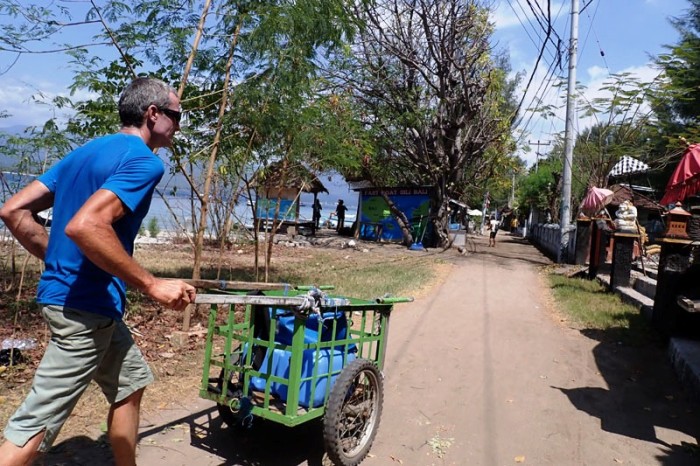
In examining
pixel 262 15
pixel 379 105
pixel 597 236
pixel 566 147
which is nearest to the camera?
pixel 262 15

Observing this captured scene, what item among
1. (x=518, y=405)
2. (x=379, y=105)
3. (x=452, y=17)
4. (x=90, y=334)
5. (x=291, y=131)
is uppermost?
(x=452, y=17)

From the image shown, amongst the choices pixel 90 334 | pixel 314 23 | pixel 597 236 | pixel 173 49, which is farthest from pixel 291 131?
pixel 597 236

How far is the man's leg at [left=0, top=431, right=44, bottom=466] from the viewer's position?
2.19 m

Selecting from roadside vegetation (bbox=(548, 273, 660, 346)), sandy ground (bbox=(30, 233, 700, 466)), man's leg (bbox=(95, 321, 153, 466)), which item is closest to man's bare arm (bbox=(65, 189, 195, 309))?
man's leg (bbox=(95, 321, 153, 466))

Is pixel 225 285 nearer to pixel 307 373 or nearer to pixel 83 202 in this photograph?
pixel 307 373

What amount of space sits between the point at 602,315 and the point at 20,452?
28.4 feet

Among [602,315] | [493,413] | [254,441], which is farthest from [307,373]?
[602,315]

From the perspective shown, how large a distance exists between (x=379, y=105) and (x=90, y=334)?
63.3 feet

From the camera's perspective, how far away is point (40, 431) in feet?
7.45

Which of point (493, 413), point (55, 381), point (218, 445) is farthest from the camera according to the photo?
point (493, 413)

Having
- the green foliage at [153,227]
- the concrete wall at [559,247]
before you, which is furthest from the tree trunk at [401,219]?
the green foliage at [153,227]

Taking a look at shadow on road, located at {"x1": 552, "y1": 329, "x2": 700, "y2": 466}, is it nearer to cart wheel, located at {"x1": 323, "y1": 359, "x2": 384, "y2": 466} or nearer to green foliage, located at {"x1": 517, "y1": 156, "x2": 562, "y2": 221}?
cart wheel, located at {"x1": 323, "y1": 359, "x2": 384, "y2": 466}

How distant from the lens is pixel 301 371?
322 centimetres

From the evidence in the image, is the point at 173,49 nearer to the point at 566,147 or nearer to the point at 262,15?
the point at 262,15
